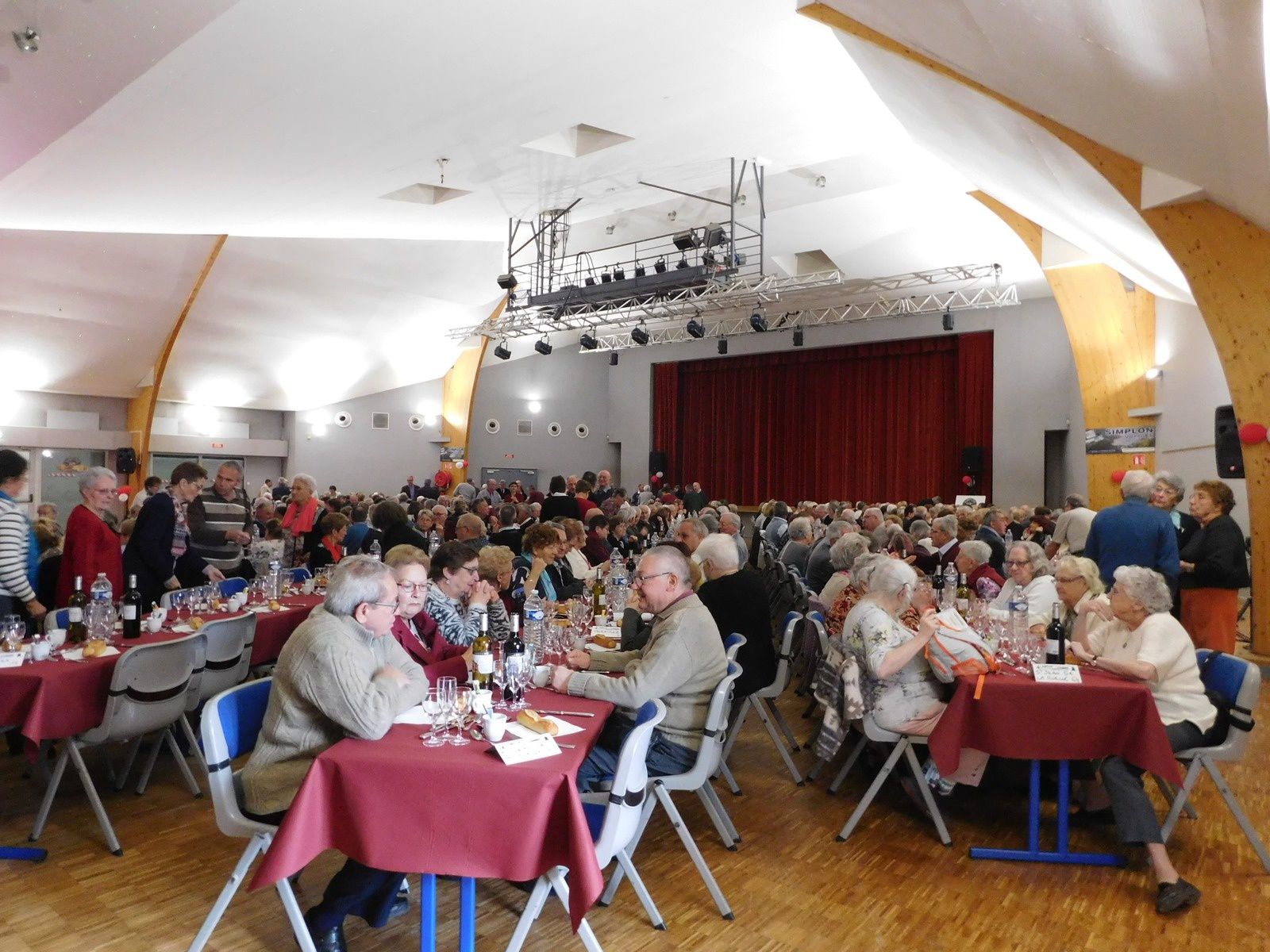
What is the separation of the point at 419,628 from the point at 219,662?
3.38 feet

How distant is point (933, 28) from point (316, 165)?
4.92 m

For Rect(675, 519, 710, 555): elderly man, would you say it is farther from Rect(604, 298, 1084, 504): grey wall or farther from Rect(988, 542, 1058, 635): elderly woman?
Rect(604, 298, 1084, 504): grey wall

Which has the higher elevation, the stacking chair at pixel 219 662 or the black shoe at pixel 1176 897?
the stacking chair at pixel 219 662

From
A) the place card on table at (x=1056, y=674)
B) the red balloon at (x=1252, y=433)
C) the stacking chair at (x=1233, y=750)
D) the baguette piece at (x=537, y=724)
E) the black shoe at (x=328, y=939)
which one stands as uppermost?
the red balloon at (x=1252, y=433)

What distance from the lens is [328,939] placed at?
8.69 ft

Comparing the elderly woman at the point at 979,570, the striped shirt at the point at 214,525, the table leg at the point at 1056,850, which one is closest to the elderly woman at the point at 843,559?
the elderly woman at the point at 979,570

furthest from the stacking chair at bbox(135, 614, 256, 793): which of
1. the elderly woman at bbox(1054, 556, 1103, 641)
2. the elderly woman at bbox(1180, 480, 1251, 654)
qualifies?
the elderly woman at bbox(1180, 480, 1251, 654)

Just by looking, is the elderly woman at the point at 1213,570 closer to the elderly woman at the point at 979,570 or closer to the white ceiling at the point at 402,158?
the elderly woman at the point at 979,570

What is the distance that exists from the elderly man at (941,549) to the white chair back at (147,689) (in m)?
5.41

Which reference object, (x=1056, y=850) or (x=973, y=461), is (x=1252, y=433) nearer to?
(x=1056, y=850)

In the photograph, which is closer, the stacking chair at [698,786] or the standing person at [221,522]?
the stacking chair at [698,786]

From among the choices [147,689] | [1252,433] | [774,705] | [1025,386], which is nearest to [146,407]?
[147,689]

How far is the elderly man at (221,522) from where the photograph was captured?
574 cm

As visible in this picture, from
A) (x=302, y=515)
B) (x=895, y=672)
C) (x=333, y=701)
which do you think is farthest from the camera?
(x=302, y=515)
